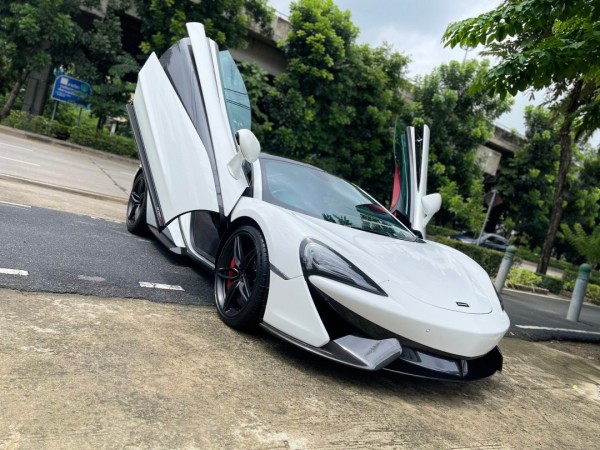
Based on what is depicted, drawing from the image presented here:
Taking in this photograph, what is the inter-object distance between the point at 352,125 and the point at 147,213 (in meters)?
15.6

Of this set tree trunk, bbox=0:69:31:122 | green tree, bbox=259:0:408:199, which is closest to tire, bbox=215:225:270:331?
green tree, bbox=259:0:408:199

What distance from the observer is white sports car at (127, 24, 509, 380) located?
2.48 metres

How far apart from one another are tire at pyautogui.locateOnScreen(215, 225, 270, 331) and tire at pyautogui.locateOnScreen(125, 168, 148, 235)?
1.97 m

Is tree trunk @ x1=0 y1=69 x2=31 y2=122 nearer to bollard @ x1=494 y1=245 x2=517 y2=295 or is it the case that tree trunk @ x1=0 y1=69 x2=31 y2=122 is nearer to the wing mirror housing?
bollard @ x1=494 y1=245 x2=517 y2=295

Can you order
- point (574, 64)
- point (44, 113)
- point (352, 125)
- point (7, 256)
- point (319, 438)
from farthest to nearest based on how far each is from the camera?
1. point (44, 113)
2. point (352, 125)
3. point (574, 64)
4. point (7, 256)
5. point (319, 438)

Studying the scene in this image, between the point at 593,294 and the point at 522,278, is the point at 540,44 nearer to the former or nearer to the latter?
the point at 522,278

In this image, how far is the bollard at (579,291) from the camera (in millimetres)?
7421

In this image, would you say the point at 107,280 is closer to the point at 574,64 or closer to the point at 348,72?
the point at 574,64

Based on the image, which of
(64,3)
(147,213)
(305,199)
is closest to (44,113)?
(64,3)

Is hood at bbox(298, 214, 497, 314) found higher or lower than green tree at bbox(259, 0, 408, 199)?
lower

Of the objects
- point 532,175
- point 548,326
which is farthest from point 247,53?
point 548,326

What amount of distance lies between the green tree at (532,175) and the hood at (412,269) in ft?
83.3

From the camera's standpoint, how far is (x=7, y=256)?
11.0 feet

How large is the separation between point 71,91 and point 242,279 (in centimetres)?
1942
